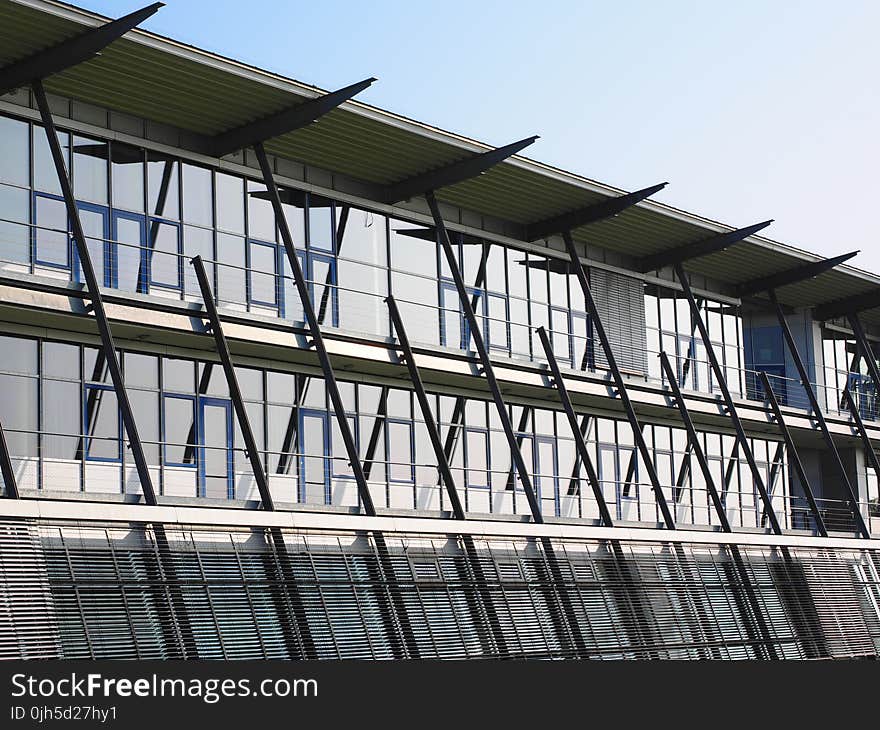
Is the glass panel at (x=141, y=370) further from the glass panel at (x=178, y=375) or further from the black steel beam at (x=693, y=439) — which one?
the black steel beam at (x=693, y=439)

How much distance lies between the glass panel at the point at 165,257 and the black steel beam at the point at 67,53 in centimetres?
349

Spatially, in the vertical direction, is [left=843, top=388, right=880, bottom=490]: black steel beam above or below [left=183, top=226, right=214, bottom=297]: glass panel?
below

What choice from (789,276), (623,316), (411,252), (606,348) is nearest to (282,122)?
(411,252)

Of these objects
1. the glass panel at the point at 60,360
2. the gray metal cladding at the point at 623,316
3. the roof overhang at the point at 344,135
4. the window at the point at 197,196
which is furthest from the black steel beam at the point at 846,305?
the glass panel at the point at 60,360

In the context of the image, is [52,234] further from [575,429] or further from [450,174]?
[575,429]

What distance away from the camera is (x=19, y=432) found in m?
21.3

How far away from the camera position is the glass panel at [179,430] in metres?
23.4

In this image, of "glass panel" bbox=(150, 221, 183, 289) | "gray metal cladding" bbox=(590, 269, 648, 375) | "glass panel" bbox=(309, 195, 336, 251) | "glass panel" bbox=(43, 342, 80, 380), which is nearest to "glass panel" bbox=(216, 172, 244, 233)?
"glass panel" bbox=(150, 221, 183, 289)

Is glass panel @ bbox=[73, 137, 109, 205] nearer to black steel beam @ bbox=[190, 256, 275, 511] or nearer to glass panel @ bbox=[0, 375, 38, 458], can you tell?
black steel beam @ bbox=[190, 256, 275, 511]

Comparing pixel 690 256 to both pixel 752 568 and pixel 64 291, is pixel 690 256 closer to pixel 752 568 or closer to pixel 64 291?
pixel 752 568

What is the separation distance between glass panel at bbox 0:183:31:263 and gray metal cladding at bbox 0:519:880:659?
4.76m

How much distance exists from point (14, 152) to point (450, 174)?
8.58m

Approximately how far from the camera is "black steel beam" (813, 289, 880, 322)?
124 ft

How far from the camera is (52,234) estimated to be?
22.5 m
